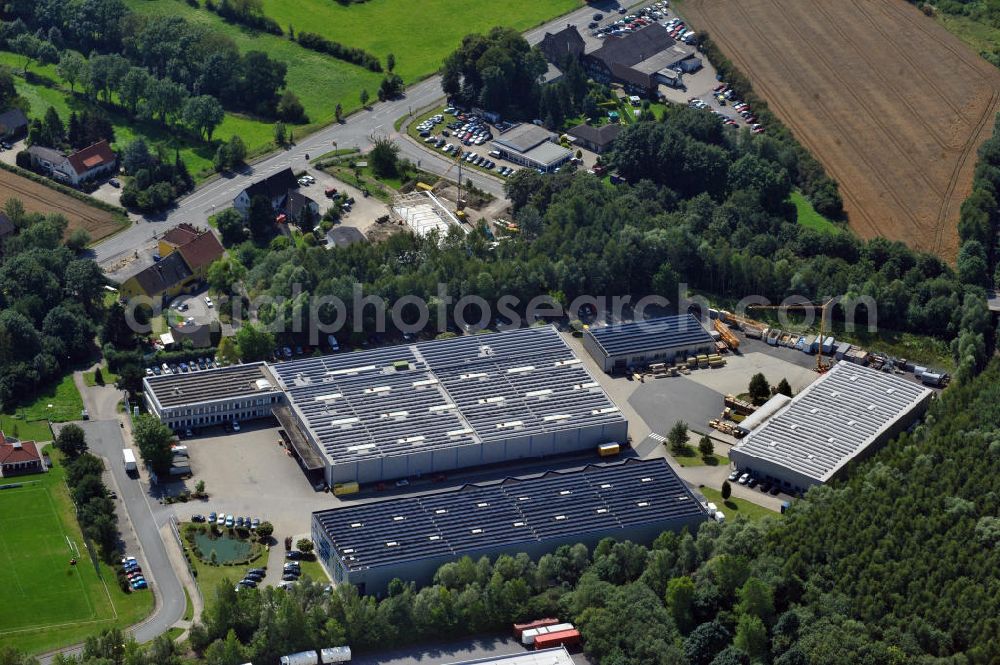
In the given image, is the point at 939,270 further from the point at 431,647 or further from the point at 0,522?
the point at 0,522

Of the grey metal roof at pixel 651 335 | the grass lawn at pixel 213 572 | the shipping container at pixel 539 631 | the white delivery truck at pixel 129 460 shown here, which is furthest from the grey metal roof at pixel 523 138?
the shipping container at pixel 539 631

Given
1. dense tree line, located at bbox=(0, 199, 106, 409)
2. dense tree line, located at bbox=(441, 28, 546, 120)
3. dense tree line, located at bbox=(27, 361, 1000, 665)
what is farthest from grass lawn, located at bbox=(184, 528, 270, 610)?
dense tree line, located at bbox=(441, 28, 546, 120)

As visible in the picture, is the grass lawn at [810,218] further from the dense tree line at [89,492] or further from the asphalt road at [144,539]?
the dense tree line at [89,492]

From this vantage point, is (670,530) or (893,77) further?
(893,77)

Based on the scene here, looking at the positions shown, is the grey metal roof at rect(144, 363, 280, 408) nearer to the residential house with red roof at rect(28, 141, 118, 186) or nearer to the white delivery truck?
the white delivery truck

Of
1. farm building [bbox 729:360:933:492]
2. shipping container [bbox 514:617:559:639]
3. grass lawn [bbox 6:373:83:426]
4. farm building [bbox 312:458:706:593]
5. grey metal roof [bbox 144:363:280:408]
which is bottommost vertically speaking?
shipping container [bbox 514:617:559:639]

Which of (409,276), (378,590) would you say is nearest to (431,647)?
(378,590)
